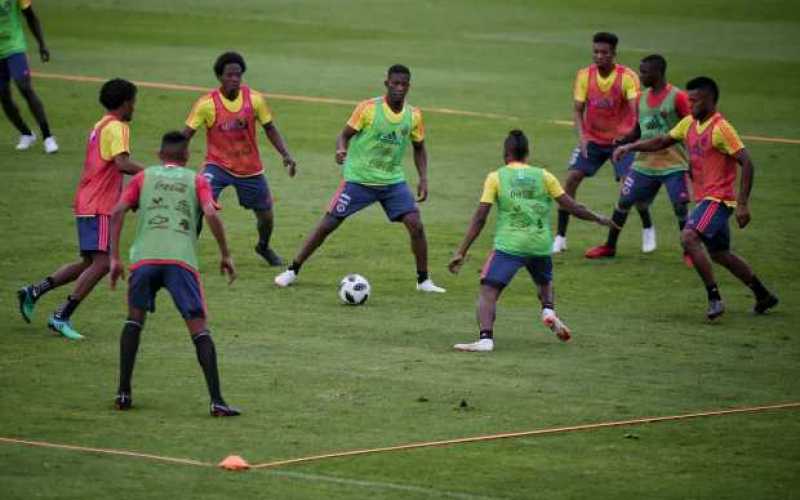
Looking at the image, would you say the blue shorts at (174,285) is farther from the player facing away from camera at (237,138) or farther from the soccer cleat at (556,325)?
the player facing away from camera at (237,138)

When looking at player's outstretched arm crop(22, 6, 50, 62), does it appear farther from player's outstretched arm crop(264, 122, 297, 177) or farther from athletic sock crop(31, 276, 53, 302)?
athletic sock crop(31, 276, 53, 302)

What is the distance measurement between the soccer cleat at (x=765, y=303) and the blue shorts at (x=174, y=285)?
693 cm

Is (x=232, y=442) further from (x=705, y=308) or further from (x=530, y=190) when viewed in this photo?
(x=705, y=308)

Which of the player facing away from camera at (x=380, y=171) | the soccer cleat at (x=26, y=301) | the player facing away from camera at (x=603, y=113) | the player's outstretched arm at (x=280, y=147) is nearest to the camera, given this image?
the soccer cleat at (x=26, y=301)

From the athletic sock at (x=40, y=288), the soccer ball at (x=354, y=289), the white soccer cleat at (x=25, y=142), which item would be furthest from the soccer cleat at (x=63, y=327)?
the white soccer cleat at (x=25, y=142)

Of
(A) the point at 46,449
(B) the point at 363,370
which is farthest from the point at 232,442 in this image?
(B) the point at 363,370

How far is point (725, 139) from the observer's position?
1691 cm

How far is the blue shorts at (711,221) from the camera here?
17.0 m

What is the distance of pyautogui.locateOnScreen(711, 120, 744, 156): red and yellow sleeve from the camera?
16.9m

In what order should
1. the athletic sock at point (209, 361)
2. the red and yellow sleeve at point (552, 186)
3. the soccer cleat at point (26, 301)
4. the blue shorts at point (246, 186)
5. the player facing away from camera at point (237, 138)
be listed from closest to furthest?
1. the athletic sock at point (209, 361)
2. the red and yellow sleeve at point (552, 186)
3. the soccer cleat at point (26, 301)
4. the player facing away from camera at point (237, 138)
5. the blue shorts at point (246, 186)

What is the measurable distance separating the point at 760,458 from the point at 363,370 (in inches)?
153

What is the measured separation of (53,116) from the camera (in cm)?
2883

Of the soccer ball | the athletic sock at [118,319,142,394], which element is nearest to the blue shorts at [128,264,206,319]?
the athletic sock at [118,319,142,394]

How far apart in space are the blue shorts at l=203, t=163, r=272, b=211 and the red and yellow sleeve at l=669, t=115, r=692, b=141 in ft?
15.7
